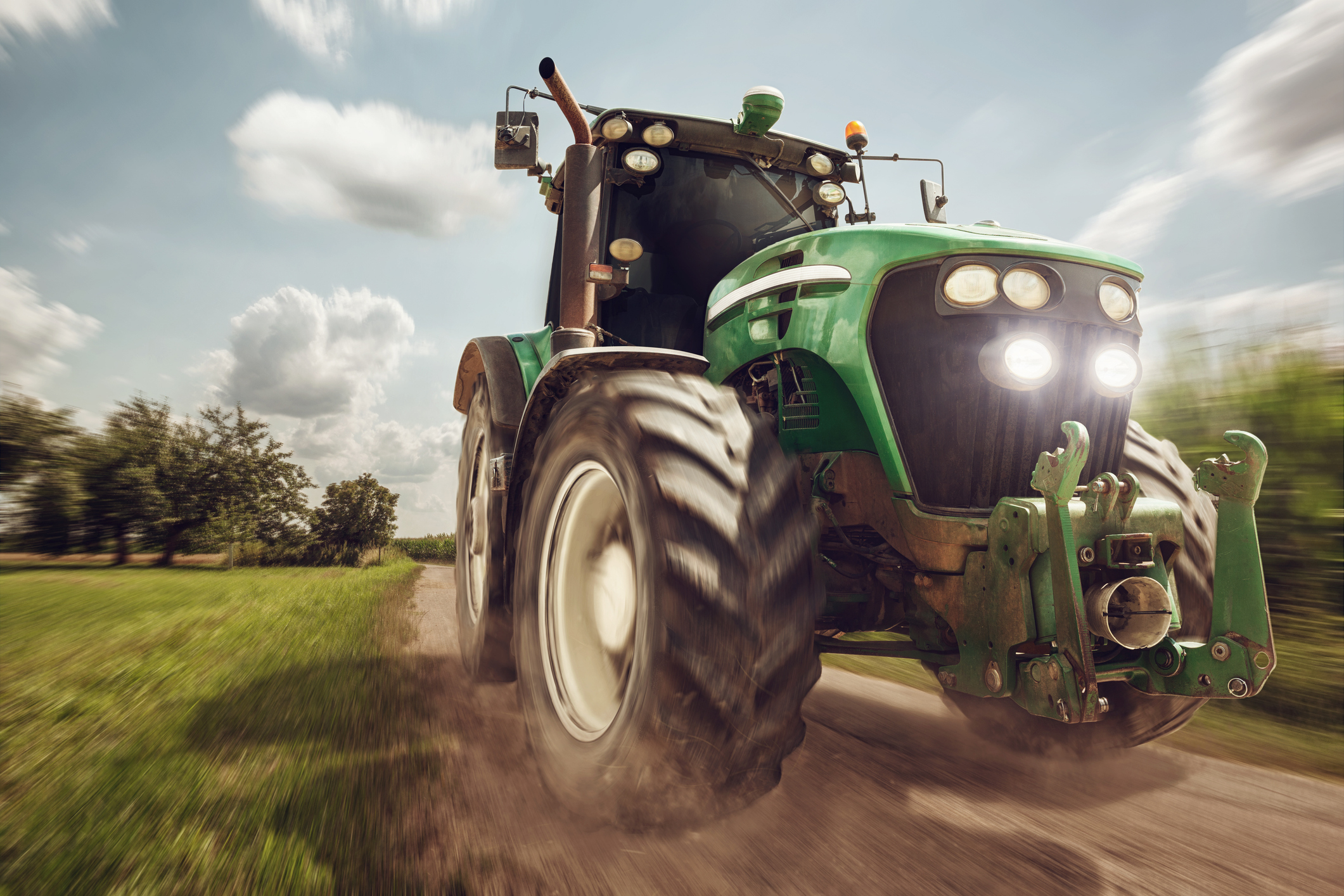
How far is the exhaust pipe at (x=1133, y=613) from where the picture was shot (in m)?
1.75

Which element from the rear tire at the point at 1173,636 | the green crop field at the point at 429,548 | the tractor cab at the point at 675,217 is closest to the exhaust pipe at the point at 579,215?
the tractor cab at the point at 675,217

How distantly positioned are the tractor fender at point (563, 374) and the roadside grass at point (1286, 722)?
147cm

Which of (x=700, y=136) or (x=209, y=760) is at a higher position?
(x=700, y=136)

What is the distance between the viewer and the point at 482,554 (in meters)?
3.75

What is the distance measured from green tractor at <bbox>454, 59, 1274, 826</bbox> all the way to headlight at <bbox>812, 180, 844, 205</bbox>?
1242 mm

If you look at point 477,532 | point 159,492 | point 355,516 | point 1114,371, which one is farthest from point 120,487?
point 1114,371

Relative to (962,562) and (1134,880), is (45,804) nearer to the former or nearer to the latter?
(962,562)

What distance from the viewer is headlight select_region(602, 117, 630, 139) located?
10.8ft

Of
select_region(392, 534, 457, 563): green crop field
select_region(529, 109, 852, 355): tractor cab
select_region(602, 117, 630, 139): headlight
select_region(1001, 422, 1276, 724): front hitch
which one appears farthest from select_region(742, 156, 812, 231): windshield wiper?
select_region(392, 534, 457, 563): green crop field

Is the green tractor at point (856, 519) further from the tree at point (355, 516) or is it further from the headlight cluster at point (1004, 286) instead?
the tree at point (355, 516)

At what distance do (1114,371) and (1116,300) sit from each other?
0.23 meters

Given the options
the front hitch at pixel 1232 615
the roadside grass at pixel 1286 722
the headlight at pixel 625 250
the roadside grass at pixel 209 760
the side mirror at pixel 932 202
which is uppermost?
the side mirror at pixel 932 202

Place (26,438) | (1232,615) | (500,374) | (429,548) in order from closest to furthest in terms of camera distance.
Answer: (1232,615), (500,374), (26,438), (429,548)

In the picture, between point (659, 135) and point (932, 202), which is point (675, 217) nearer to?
point (659, 135)
